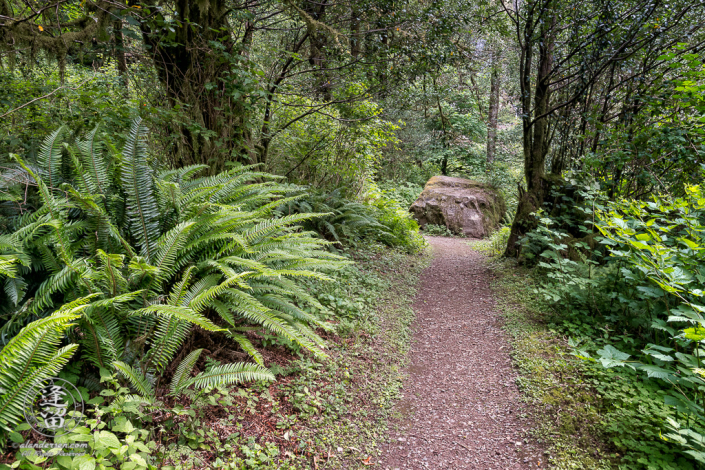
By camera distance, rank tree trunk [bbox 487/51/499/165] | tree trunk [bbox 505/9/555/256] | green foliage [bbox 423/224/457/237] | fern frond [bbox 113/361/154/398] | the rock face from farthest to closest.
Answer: tree trunk [bbox 487/51/499/165] < the rock face < green foliage [bbox 423/224/457/237] < tree trunk [bbox 505/9/555/256] < fern frond [bbox 113/361/154/398]

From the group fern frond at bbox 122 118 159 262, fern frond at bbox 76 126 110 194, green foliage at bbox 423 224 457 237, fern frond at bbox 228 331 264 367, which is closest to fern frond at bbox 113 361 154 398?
fern frond at bbox 228 331 264 367

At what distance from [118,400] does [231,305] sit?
99 cm

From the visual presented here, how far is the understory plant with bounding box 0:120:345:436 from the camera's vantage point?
7.02 ft

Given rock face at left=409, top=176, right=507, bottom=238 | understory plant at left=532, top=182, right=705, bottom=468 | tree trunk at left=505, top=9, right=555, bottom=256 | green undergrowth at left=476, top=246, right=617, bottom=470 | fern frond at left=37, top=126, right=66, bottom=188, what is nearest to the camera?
understory plant at left=532, top=182, right=705, bottom=468

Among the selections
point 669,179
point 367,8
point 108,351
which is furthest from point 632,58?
point 108,351

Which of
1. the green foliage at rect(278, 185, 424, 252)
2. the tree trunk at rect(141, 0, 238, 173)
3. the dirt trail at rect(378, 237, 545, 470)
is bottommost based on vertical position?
the dirt trail at rect(378, 237, 545, 470)

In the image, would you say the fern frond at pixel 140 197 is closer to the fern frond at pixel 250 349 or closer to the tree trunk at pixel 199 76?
the fern frond at pixel 250 349

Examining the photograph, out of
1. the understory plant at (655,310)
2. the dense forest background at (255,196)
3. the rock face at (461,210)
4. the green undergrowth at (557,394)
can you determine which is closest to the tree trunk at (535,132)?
the dense forest background at (255,196)

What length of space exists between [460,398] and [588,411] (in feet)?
3.57

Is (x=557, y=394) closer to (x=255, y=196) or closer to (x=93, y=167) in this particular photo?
(x=255, y=196)

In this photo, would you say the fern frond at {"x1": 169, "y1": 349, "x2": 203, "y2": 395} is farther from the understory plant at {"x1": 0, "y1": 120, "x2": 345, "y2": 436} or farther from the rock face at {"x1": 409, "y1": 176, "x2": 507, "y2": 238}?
the rock face at {"x1": 409, "y1": 176, "x2": 507, "y2": 238}

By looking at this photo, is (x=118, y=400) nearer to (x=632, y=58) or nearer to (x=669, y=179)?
(x=669, y=179)

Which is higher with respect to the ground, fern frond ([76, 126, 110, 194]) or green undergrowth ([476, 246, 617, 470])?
fern frond ([76, 126, 110, 194])

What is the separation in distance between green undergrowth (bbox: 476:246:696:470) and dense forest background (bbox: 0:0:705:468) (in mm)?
40
